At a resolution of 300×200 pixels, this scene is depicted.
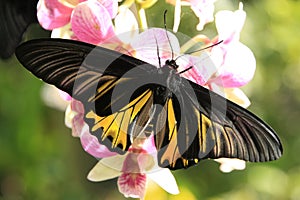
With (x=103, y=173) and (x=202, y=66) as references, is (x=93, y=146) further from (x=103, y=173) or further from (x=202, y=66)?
(x=202, y=66)

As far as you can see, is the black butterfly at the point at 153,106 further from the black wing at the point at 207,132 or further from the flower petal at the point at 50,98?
the flower petal at the point at 50,98

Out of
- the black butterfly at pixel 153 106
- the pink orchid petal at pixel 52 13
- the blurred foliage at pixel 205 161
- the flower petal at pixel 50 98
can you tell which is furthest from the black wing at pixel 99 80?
the blurred foliage at pixel 205 161

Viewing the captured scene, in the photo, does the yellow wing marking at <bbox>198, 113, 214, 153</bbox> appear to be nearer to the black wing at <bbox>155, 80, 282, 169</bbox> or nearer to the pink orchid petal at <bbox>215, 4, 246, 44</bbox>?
the black wing at <bbox>155, 80, 282, 169</bbox>

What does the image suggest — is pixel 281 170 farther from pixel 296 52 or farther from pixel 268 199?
pixel 296 52

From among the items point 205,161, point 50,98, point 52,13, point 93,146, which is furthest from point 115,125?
point 205,161

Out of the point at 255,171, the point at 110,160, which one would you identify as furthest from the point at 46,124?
the point at 110,160

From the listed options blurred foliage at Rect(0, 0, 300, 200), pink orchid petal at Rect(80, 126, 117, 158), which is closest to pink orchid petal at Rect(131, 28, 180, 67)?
pink orchid petal at Rect(80, 126, 117, 158)

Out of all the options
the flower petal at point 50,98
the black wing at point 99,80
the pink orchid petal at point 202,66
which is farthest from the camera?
the flower petal at point 50,98
